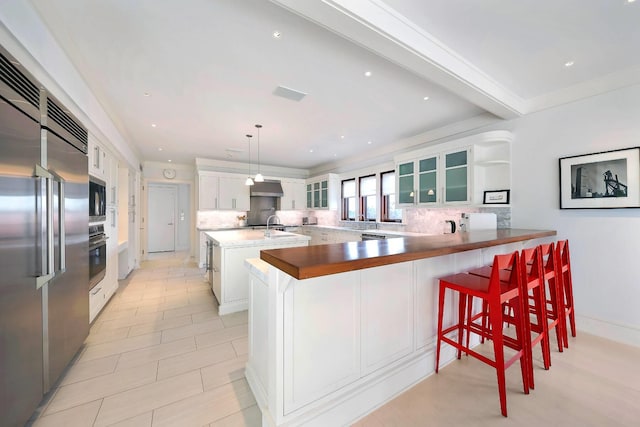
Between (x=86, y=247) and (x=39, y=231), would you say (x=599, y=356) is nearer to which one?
(x=39, y=231)

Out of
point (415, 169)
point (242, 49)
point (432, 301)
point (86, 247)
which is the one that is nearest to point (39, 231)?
point (86, 247)

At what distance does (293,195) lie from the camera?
7016mm

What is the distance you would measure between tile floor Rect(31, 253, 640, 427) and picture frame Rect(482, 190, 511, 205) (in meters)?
1.60

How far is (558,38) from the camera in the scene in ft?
6.30

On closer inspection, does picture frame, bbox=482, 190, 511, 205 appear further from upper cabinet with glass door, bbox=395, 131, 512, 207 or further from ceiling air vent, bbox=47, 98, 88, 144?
ceiling air vent, bbox=47, 98, 88, 144

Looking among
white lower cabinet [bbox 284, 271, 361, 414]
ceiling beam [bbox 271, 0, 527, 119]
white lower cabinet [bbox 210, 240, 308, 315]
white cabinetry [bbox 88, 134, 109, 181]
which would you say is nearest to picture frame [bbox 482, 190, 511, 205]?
ceiling beam [bbox 271, 0, 527, 119]

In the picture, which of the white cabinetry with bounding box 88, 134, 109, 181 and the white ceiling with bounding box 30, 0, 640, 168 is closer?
the white ceiling with bounding box 30, 0, 640, 168

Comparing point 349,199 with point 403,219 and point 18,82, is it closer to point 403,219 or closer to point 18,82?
point 403,219

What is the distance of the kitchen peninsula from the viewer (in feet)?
4.21

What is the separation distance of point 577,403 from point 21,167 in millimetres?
3640

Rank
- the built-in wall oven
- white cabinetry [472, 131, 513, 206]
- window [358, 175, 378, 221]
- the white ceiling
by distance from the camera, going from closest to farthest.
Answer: the white ceiling → the built-in wall oven → white cabinetry [472, 131, 513, 206] → window [358, 175, 378, 221]

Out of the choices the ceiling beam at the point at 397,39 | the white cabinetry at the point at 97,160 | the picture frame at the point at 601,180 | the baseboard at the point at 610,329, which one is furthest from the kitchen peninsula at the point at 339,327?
the white cabinetry at the point at 97,160

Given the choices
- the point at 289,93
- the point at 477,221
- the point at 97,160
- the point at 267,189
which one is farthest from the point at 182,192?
the point at 477,221

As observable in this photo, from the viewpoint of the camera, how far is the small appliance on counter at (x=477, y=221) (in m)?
2.98
